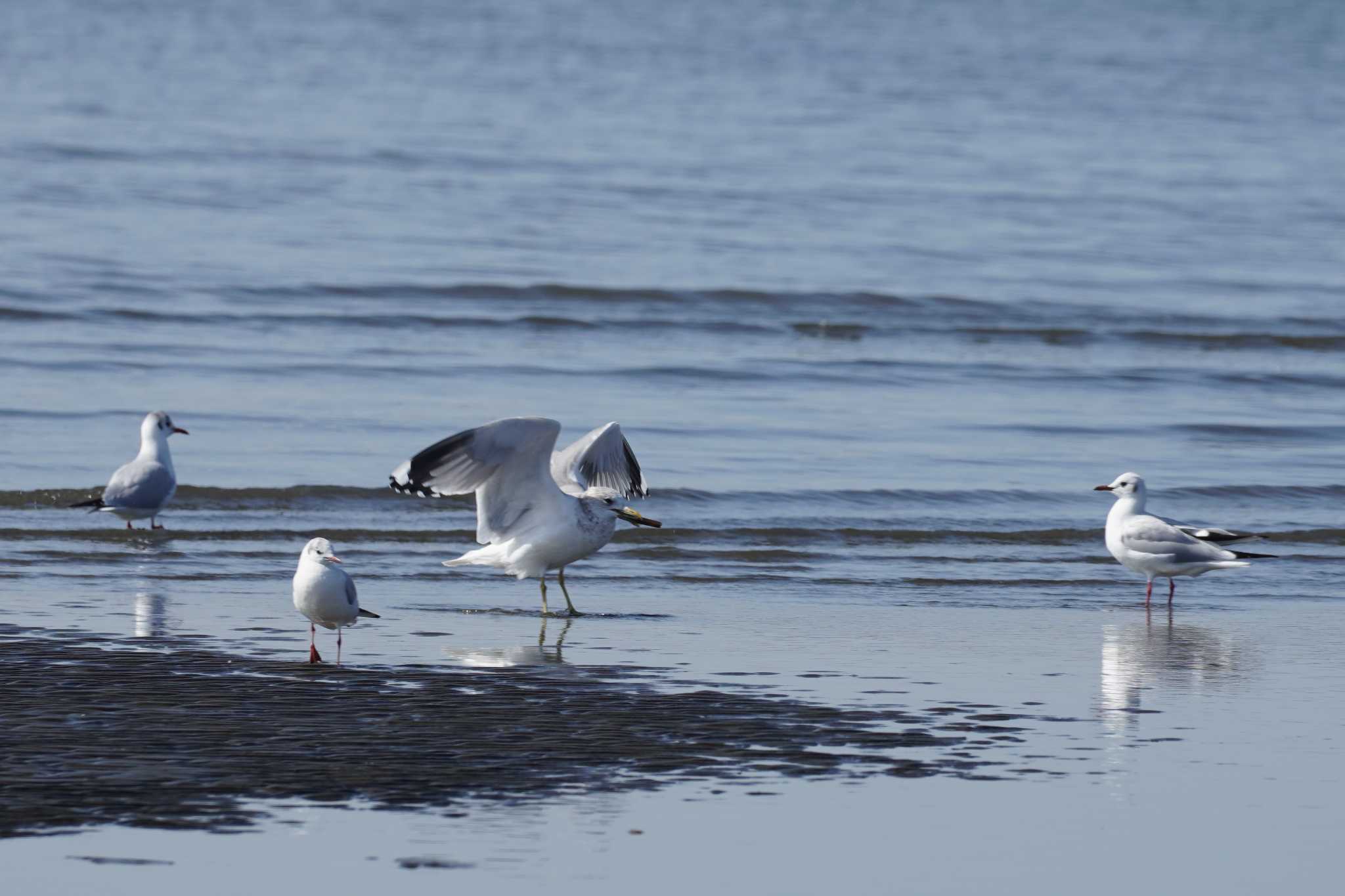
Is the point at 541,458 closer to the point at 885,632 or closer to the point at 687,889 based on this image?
the point at 885,632

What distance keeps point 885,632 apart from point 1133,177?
29341 mm

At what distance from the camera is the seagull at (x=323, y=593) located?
8.54 metres

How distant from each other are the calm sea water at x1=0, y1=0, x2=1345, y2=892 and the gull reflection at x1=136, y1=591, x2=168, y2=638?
0.04 metres

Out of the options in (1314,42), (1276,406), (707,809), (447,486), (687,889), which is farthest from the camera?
(1314,42)

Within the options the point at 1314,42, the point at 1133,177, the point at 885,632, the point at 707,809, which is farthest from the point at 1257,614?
the point at 1314,42

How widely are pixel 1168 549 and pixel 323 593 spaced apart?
4549 millimetres

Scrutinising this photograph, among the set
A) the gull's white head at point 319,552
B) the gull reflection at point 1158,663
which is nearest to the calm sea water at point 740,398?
the gull reflection at point 1158,663

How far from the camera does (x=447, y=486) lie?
33.8ft

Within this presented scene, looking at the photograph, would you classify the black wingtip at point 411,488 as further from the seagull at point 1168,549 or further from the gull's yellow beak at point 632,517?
the seagull at point 1168,549

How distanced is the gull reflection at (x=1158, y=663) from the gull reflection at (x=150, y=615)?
3.98 metres

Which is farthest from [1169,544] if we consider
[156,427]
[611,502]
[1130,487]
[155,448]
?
[156,427]

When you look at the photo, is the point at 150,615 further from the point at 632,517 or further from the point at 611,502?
the point at 632,517

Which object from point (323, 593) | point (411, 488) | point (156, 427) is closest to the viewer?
point (323, 593)

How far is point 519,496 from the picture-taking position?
10594mm
